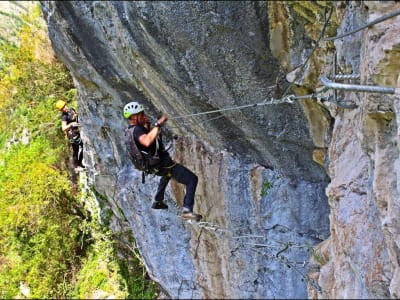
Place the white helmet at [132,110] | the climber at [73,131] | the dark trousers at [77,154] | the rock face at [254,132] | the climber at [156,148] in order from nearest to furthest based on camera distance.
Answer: the rock face at [254,132]
the climber at [156,148]
the white helmet at [132,110]
the climber at [73,131]
the dark trousers at [77,154]

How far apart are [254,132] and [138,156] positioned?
134cm

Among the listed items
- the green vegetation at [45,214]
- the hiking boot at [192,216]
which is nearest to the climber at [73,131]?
the green vegetation at [45,214]

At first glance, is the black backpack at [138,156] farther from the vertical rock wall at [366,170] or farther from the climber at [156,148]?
the vertical rock wall at [366,170]

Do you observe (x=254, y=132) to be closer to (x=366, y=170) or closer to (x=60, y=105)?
(x=366, y=170)

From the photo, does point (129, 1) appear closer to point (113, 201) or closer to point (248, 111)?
point (248, 111)

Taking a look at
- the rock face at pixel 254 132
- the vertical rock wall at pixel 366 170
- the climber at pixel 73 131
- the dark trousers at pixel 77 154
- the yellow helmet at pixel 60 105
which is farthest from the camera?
the dark trousers at pixel 77 154

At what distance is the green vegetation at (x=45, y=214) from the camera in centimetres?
865

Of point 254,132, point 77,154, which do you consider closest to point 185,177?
point 254,132

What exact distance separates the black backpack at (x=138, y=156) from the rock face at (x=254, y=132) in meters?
0.78

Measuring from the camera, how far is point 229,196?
5.35 metres

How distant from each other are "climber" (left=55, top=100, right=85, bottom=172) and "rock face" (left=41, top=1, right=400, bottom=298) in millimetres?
420

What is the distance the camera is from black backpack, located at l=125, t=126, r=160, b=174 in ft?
13.3

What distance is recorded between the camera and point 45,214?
9023 millimetres

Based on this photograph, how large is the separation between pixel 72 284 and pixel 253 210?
583 centimetres
